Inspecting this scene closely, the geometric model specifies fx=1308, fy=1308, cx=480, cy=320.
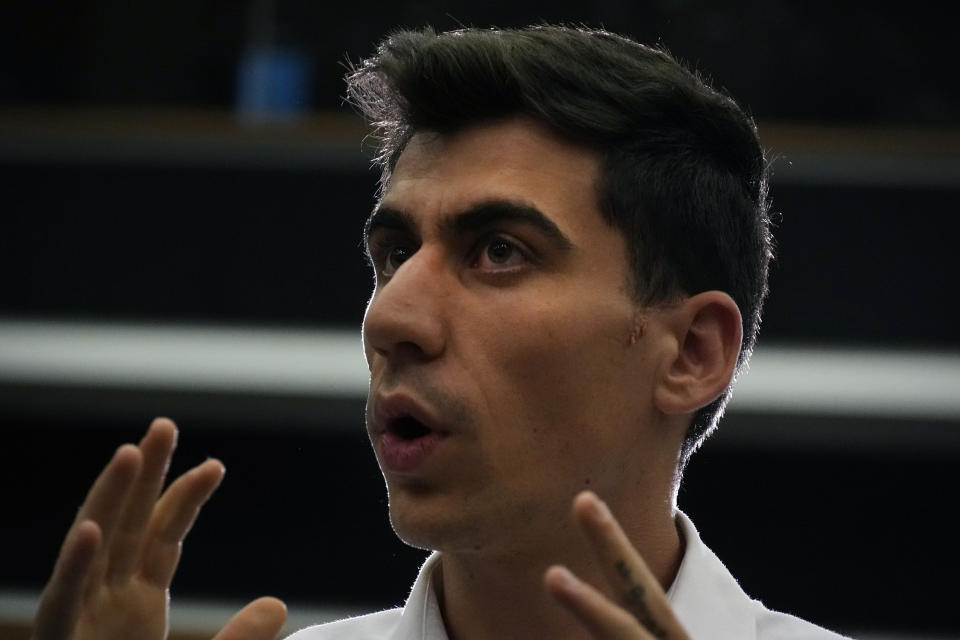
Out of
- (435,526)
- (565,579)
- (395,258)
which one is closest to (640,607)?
(565,579)

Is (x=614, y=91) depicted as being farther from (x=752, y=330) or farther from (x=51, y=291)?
(x=51, y=291)

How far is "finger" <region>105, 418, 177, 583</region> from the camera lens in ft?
5.20

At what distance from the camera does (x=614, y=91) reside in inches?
75.8

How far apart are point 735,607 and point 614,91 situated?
79 centimetres

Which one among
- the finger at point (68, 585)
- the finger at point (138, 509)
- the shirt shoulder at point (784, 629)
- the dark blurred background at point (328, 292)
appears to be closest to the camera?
the finger at point (68, 585)

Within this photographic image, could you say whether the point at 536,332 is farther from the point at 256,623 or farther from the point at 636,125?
the point at 256,623

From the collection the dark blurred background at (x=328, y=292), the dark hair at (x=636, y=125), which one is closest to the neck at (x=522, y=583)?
the dark hair at (x=636, y=125)

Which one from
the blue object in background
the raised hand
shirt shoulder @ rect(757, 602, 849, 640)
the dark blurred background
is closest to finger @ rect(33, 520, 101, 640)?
the raised hand

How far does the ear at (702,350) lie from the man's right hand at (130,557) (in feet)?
2.19

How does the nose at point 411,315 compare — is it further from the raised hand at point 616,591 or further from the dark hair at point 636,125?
the raised hand at point 616,591

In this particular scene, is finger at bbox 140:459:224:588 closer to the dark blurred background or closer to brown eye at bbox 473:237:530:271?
brown eye at bbox 473:237:530:271

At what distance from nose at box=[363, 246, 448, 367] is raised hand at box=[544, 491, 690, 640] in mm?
426

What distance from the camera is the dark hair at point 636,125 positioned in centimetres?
190

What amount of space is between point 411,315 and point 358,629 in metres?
0.65
